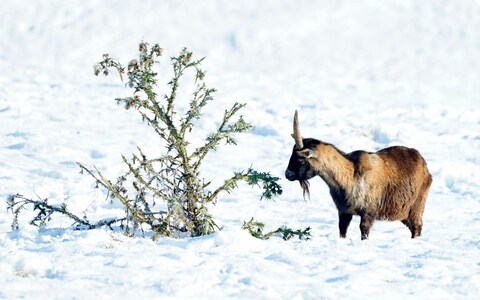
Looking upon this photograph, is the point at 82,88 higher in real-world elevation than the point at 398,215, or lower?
higher

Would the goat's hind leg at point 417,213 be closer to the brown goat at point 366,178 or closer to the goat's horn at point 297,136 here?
the brown goat at point 366,178

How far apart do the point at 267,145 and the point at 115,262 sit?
33.1 feet

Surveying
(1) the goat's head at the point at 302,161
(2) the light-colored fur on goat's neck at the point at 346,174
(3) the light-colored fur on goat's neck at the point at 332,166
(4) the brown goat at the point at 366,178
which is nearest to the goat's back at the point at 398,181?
(4) the brown goat at the point at 366,178

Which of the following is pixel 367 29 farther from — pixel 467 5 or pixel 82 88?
pixel 82 88

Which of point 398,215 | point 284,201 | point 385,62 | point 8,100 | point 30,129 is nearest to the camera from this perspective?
point 398,215

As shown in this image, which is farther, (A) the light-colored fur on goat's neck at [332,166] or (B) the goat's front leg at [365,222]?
(B) the goat's front leg at [365,222]

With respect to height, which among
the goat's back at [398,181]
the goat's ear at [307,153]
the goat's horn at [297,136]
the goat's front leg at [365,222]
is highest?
the goat's horn at [297,136]

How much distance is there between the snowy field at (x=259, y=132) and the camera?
6594mm

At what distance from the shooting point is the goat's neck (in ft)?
30.7

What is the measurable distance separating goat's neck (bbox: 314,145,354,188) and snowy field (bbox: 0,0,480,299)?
82 cm

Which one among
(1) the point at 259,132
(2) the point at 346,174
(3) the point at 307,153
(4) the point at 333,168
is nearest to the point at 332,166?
(4) the point at 333,168

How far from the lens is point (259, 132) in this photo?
1783cm

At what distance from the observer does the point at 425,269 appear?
6.89 m

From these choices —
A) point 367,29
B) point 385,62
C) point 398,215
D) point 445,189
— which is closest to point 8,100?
point 445,189
